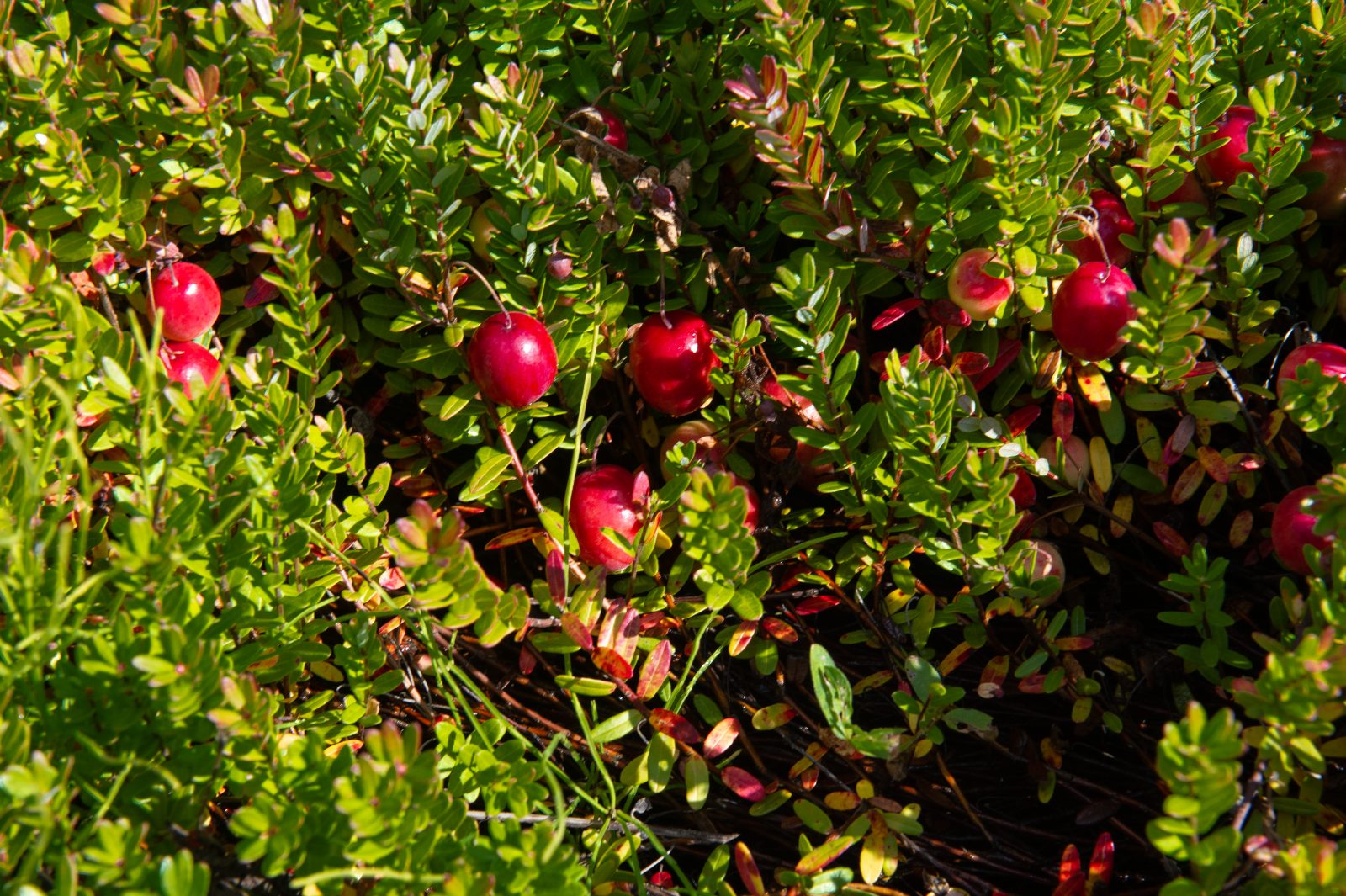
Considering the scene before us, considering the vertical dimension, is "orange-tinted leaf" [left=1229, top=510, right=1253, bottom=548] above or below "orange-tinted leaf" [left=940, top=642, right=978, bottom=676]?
above

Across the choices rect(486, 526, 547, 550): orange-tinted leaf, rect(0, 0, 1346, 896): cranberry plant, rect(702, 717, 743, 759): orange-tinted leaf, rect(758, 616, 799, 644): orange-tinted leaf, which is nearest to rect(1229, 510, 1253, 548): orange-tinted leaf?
rect(0, 0, 1346, 896): cranberry plant

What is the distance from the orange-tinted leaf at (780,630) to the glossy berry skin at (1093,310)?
0.55 meters

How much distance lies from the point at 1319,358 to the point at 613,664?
1057mm

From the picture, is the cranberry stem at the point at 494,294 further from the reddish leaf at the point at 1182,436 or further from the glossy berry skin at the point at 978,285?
the reddish leaf at the point at 1182,436

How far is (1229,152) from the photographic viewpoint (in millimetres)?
1577

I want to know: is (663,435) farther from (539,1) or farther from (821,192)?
(539,1)

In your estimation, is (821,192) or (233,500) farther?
(821,192)

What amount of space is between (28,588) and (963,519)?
41.6 inches

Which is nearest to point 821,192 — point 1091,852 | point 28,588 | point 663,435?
point 663,435

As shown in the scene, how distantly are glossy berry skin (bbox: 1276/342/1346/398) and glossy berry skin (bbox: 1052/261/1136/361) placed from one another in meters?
0.23

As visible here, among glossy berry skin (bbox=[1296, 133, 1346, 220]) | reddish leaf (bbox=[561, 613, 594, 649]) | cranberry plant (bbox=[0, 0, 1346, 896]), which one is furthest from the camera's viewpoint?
glossy berry skin (bbox=[1296, 133, 1346, 220])

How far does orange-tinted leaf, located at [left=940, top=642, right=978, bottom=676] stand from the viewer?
1.46 m

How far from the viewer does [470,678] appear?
153 centimetres

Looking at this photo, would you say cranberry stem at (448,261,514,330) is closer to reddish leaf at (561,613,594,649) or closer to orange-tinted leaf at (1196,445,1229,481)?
reddish leaf at (561,613,594,649)
